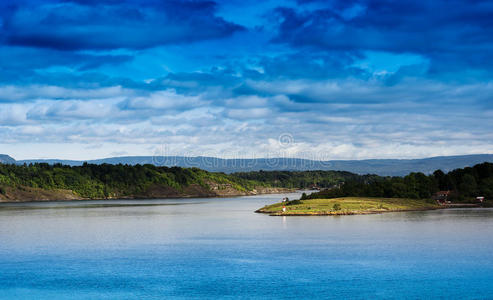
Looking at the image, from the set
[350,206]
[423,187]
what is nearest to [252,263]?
[350,206]

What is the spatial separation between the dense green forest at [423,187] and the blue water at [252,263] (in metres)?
70.1

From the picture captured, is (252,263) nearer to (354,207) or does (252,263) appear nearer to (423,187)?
(354,207)

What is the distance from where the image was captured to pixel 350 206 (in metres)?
140

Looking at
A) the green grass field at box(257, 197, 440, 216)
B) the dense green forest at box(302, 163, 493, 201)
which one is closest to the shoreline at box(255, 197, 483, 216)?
the green grass field at box(257, 197, 440, 216)

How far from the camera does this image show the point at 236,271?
177 feet

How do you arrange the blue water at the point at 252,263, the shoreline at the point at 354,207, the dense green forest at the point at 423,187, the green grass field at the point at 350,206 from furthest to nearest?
1. the dense green forest at the point at 423,187
2. the green grass field at the point at 350,206
3. the shoreline at the point at 354,207
4. the blue water at the point at 252,263

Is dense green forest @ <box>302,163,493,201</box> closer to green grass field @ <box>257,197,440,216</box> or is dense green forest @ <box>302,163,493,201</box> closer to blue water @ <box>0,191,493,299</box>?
green grass field @ <box>257,197,440,216</box>

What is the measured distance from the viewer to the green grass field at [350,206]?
444 ft

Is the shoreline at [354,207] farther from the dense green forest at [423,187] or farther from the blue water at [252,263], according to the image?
the blue water at [252,263]

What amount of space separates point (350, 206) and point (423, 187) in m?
43.9

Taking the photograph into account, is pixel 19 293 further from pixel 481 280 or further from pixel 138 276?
pixel 481 280

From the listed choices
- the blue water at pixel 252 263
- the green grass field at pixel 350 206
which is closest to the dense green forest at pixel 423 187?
the green grass field at pixel 350 206

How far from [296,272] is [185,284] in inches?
444

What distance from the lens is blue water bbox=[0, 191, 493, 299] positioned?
45.6 meters
